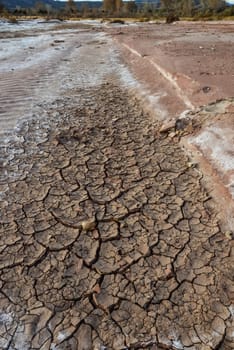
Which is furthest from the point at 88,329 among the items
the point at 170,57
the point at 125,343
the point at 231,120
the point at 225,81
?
the point at 170,57

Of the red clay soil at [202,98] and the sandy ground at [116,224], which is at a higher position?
the red clay soil at [202,98]

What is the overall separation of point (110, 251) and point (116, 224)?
0.87 ft

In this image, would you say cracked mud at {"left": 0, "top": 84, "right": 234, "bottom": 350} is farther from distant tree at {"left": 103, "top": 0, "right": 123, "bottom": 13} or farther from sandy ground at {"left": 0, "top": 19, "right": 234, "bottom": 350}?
distant tree at {"left": 103, "top": 0, "right": 123, "bottom": 13}

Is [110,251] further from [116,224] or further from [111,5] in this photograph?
[111,5]

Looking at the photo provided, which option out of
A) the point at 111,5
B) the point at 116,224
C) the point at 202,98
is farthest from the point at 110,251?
the point at 111,5

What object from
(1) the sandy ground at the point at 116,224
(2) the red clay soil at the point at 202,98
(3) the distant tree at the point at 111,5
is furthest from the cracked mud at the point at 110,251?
(3) the distant tree at the point at 111,5

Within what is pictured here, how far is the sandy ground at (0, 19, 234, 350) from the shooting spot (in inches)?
60.0

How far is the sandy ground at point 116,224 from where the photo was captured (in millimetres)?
1523

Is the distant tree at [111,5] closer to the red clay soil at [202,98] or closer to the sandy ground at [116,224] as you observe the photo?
the red clay soil at [202,98]

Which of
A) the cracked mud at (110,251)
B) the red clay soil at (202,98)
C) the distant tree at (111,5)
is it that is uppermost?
the distant tree at (111,5)

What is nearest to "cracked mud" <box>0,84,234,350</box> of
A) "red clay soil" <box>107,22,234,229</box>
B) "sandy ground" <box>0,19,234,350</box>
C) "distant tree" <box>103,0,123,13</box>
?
"sandy ground" <box>0,19,234,350</box>

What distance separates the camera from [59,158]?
299 centimetres

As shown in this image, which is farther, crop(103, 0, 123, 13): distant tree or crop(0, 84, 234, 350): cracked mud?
crop(103, 0, 123, 13): distant tree

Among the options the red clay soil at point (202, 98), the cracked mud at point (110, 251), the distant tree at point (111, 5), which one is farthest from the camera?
the distant tree at point (111, 5)
